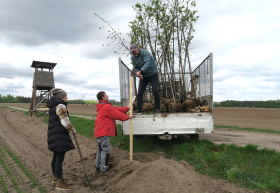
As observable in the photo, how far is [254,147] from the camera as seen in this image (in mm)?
6125

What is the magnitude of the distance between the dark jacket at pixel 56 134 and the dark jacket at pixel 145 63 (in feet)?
7.55

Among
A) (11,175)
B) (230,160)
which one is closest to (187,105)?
(230,160)

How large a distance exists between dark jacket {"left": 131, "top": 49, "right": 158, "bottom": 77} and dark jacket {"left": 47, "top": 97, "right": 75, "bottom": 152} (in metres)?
2.30

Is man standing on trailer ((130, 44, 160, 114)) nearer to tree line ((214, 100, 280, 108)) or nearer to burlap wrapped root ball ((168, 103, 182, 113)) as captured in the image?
burlap wrapped root ball ((168, 103, 182, 113))

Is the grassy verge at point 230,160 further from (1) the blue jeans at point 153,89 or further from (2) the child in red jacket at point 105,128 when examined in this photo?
(2) the child in red jacket at point 105,128

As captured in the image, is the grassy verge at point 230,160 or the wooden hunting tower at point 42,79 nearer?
the grassy verge at point 230,160

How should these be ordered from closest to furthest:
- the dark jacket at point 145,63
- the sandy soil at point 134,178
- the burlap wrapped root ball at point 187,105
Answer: the sandy soil at point 134,178
the dark jacket at point 145,63
the burlap wrapped root ball at point 187,105

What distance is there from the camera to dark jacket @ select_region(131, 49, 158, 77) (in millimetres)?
5504

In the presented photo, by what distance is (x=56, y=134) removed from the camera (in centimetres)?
391

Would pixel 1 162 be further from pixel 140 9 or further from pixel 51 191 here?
pixel 140 9

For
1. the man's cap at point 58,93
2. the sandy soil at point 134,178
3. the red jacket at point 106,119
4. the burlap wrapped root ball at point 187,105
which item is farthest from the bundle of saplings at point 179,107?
the man's cap at point 58,93

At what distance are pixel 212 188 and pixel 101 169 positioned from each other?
7.22 ft

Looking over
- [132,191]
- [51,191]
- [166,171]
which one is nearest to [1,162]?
[51,191]

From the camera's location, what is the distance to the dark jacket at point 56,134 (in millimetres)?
3882
